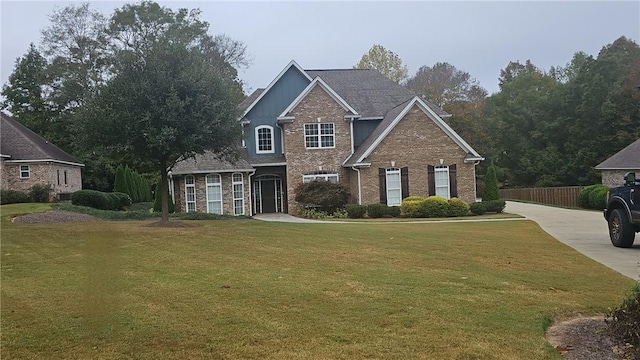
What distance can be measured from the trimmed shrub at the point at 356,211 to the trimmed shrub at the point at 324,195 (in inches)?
62.8

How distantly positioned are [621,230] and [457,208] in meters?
12.5

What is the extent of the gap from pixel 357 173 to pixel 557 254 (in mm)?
16441

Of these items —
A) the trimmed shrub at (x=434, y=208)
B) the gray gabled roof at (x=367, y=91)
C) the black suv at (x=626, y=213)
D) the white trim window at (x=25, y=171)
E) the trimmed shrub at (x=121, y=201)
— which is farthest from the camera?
the white trim window at (x=25, y=171)

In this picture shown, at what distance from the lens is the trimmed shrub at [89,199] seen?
27734 mm

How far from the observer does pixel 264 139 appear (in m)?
32.0

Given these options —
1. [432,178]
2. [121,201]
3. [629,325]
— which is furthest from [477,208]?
[629,325]

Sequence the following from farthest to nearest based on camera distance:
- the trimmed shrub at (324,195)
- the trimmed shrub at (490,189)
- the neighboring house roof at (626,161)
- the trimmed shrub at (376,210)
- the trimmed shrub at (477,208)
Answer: the neighboring house roof at (626,161) → the trimmed shrub at (490,189) → the trimmed shrub at (324,195) → the trimmed shrub at (477,208) → the trimmed shrub at (376,210)

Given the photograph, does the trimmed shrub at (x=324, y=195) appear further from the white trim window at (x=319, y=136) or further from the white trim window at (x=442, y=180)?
the white trim window at (x=442, y=180)

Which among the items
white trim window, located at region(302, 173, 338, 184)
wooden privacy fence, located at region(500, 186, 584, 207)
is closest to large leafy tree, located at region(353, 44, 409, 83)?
wooden privacy fence, located at region(500, 186, 584, 207)

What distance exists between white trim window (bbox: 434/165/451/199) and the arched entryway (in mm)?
9191

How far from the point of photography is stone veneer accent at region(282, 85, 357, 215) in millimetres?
30062

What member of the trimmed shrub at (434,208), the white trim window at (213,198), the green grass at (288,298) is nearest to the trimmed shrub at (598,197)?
the trimmed shrub at (434,208)

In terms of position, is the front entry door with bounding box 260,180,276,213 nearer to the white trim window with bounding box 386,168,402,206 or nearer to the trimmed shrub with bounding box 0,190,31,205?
the white trim window with bounding box 386,168,402,206

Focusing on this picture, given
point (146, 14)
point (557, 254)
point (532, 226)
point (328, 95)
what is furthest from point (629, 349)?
point (146, 14)
